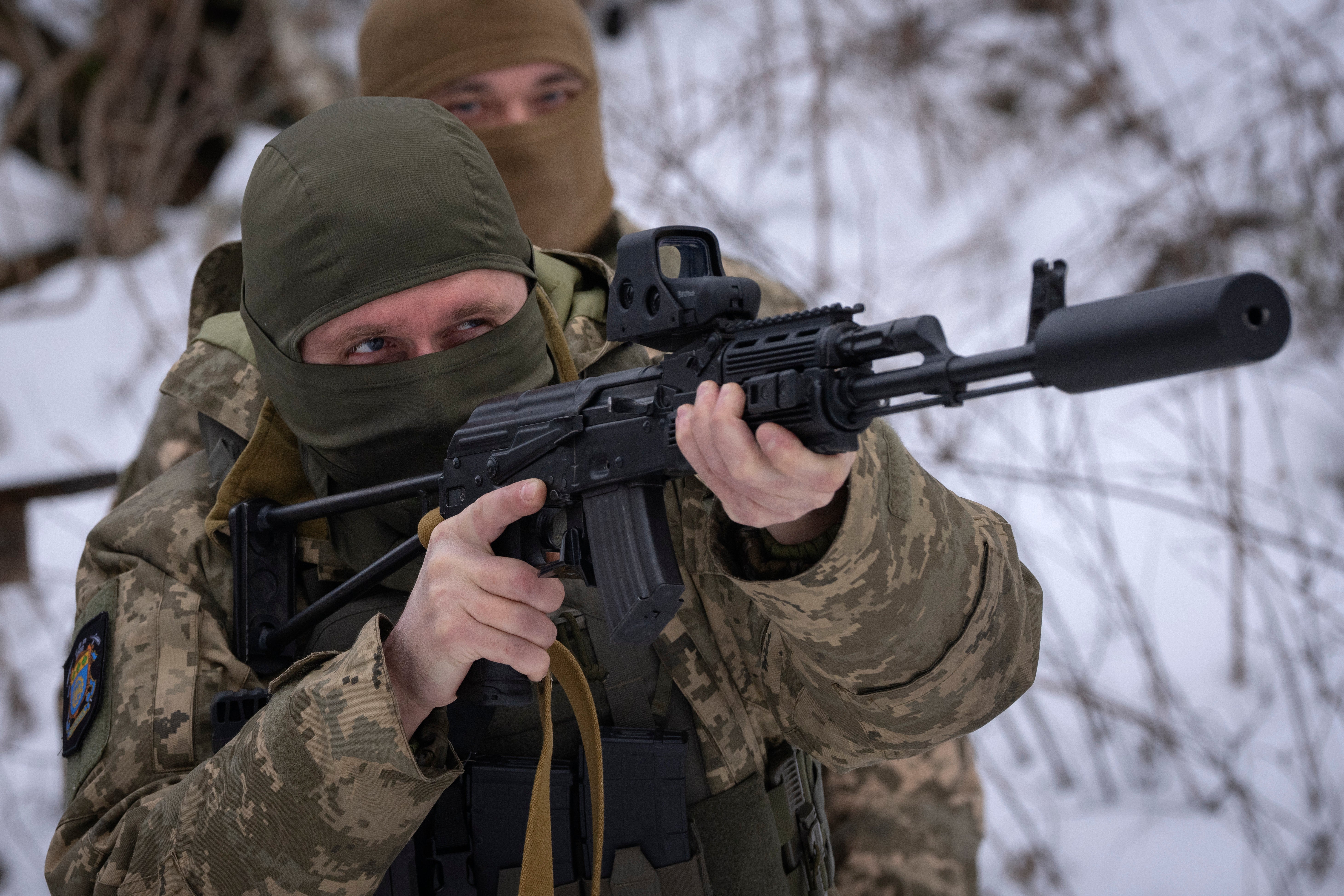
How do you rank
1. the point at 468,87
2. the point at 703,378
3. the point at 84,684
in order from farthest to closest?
the point at 468,87 < the point at 84,684 < the point at 703,378

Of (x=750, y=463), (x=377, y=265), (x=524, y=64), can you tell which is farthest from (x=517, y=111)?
(x=750, y=463)

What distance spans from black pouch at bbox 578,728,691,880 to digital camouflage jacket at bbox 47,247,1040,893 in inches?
3.2

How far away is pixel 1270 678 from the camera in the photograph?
11.4 ft

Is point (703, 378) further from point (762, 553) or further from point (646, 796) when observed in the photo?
point (646, 796)

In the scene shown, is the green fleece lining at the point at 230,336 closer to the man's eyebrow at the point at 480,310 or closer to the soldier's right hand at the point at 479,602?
the man's eyebrow at the point at 480,310

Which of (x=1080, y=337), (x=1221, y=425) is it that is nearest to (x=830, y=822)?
(x=1080, y=337)

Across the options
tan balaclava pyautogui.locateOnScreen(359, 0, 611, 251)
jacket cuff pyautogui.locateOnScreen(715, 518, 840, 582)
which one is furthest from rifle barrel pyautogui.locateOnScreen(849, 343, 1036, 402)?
tan balaclava pyautogui.locateOnScreen(359, 0, 611, 251)

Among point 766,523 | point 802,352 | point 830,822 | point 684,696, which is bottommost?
point 830,822

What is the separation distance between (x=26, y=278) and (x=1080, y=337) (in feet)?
22.9

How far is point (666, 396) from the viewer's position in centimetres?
139

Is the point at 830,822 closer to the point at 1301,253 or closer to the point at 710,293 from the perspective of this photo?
the point at 710,293

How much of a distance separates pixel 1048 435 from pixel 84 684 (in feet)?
10.3

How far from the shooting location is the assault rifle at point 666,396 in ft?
3.30

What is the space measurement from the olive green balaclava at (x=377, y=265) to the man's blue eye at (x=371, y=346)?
1.6 inches
